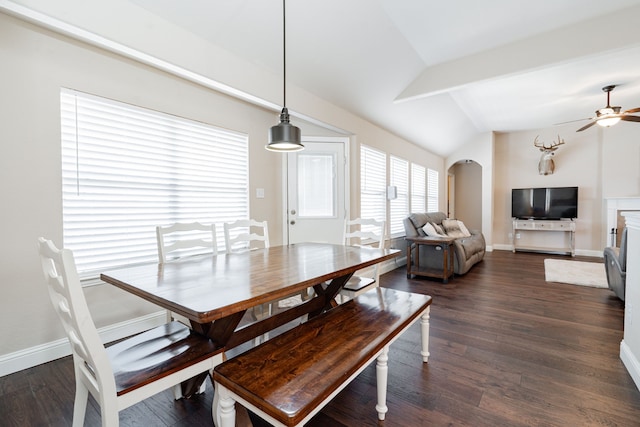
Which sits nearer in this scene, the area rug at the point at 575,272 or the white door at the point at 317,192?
the white door at the point at 317,192

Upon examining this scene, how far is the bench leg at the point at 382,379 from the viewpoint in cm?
147

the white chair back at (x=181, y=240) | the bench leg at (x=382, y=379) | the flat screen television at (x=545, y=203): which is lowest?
the bench leg at (x=382, y=379)

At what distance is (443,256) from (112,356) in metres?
4.08

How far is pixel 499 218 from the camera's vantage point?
24.0ft

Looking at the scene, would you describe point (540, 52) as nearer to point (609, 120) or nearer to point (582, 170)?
point (609, 120)

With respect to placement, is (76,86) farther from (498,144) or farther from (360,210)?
(498,144)

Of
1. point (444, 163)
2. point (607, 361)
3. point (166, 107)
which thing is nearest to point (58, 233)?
point (166, 107)

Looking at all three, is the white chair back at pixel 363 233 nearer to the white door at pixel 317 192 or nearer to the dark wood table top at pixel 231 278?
the white door at pixel 317 192

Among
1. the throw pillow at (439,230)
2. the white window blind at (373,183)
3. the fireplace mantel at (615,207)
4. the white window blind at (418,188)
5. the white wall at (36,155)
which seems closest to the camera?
the white wall at (36,155)

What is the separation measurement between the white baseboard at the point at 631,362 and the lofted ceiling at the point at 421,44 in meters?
2.80

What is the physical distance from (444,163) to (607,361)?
6.54m

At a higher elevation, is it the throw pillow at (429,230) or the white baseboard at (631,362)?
the throw pillow at (429,230)

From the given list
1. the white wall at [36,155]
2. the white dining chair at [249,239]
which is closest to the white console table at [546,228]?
the white dining chair at [249,239]

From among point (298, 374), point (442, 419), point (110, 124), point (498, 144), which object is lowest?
point (442, 419)
